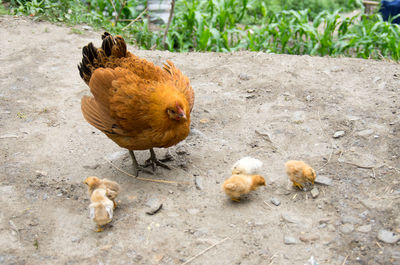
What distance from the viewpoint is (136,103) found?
11.5 feet

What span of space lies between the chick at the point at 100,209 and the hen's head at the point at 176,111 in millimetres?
858

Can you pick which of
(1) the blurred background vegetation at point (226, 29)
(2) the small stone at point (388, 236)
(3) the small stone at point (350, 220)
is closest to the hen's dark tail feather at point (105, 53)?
(3) the small stone at point (350, 220)

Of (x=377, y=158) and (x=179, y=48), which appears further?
(x=179, y=48)

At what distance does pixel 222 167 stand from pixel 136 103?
3.86ft

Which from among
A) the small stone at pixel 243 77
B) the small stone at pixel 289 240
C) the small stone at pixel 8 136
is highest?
the small stone at pixel 243 77

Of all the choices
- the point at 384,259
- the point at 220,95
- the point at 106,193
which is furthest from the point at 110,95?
the point at 384,259

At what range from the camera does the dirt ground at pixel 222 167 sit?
3.16 meters

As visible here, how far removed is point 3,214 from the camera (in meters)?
3.49

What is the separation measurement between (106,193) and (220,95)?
2469mm

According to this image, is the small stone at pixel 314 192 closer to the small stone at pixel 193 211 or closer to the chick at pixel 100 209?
the small stone at pixel 193 211

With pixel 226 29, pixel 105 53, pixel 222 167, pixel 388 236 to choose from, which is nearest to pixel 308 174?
pixel 388 236

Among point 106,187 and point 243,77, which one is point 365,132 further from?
point 106,187

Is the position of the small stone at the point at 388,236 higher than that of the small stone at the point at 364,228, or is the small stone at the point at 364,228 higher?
the small stone at the point at 388,236

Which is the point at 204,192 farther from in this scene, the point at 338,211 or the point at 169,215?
the point at 338,211
